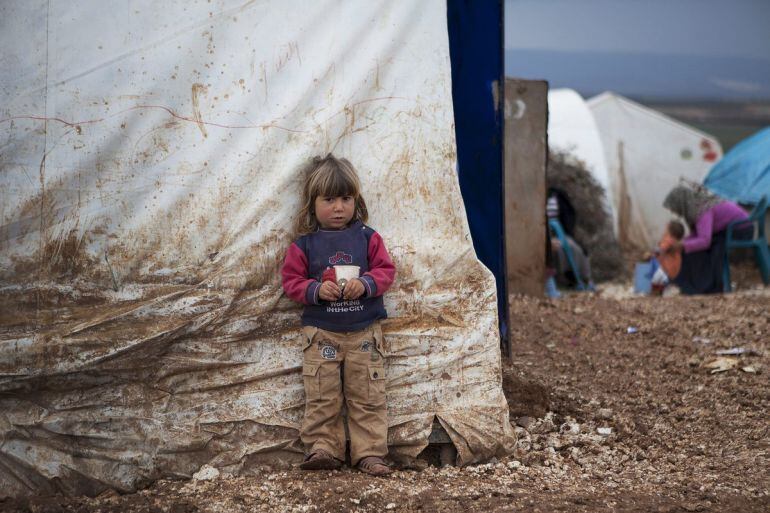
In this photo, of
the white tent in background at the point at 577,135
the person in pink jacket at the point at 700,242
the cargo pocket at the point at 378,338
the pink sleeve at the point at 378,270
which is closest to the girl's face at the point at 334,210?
the pink sleeve at the point at 378,270

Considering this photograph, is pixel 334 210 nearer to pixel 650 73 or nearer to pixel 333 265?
pixel 333 265

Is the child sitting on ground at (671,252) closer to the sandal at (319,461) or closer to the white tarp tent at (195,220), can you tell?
the white tarp tent at (195,220)

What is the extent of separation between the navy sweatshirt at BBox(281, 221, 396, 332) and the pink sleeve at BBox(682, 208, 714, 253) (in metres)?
5.96

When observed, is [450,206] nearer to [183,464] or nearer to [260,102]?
[260,102]

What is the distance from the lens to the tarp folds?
10.5 meters

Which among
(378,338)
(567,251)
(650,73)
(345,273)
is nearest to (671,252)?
(567,251)

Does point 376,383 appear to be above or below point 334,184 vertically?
below

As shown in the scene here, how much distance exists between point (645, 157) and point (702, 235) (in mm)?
3806

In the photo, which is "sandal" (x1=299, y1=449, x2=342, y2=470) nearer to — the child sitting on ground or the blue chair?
the child sitting on ground

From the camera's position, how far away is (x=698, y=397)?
14.6 feet

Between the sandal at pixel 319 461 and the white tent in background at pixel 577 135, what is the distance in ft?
23.9

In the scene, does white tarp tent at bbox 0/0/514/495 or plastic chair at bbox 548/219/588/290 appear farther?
plastic chair at bbox 548/219/588/290

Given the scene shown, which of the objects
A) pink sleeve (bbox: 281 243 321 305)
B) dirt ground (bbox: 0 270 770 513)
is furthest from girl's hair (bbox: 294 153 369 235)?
dirt ground (bbox: 0 270 770 513)

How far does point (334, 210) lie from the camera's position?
11.1ft
